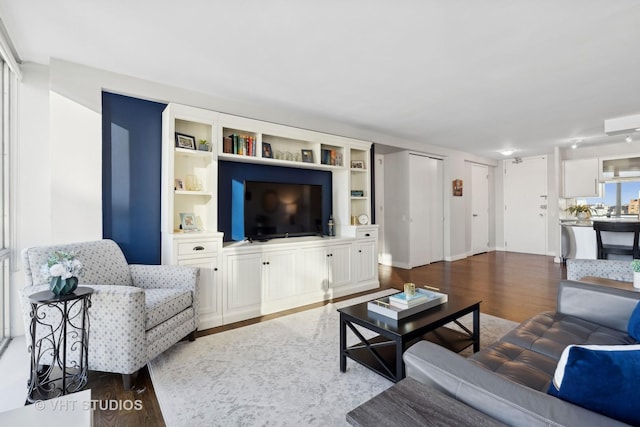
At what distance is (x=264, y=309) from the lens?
332cm

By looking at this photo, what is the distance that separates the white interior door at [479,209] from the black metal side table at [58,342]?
23.9 feet

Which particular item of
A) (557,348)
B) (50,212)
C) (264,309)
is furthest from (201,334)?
(557,348)

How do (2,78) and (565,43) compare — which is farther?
(2,78)

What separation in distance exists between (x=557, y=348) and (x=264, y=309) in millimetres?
2554

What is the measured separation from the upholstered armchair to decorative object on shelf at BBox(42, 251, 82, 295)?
0.53 ft

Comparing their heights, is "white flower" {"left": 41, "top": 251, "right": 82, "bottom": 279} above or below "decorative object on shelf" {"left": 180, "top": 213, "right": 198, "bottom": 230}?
below

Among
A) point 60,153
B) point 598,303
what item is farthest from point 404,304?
point 60,153

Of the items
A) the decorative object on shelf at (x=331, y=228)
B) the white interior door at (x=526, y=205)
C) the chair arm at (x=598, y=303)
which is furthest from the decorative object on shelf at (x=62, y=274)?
the white interior door at (x=526, y=205)

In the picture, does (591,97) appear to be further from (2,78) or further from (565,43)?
(2,78)

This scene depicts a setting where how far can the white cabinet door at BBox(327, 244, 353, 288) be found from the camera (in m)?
3.90

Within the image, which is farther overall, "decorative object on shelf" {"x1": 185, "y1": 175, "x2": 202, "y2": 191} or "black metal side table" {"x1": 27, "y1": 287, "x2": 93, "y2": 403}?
"decorative object on shelf" {"x1": 185, "y1": 175, "x2": 202, "y2": 191}

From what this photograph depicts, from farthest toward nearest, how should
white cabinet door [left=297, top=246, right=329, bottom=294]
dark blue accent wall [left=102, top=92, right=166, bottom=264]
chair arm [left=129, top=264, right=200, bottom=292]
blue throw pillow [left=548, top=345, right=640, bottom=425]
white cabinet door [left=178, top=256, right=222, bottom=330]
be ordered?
white cabinet door [left=297, top=246, right=329, bottom=294] < white cabinet door [left=178, top=256, right=222, bottom=330] < dark blue accent wall [left=102, top=92, right=166, bottom=264] < chair arm [left=129, top=264, right=200, bottom=292] < blue throw pillow [left=548, top=345, right=640, bottom=425]

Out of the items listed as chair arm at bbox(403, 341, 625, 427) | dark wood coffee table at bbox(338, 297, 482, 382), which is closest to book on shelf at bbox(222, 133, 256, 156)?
dark wood coffee table at bbox(338, 297, 482, 382)

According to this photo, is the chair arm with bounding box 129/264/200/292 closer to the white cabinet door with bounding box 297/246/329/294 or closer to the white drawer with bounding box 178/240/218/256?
the white drawer with bounding box 178/240/218/256
